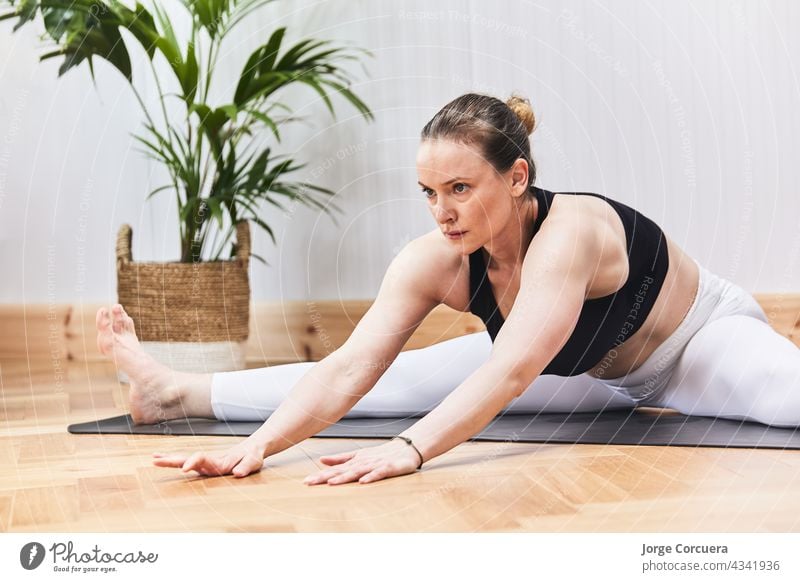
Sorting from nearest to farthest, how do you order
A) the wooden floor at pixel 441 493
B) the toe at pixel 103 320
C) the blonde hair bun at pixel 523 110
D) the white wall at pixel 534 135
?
1. the wooden floor at pixel 441 493
2. the blonde hair bun at pixel 523 110
3. the toe at pixel 103 320
4. the white wall at pixel 534 135

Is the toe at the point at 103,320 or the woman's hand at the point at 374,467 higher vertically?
the toe at the point at 103,320

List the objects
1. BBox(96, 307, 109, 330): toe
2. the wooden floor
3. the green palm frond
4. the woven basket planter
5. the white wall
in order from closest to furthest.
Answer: the wooden floor < BBox(96, 307, 109, 330): toe < the green palm frond < the woven basket planter < the white wall

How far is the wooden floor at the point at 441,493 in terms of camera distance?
2.56 ft

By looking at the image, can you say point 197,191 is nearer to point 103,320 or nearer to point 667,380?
point 103,320

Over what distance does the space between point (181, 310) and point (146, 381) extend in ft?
1.98

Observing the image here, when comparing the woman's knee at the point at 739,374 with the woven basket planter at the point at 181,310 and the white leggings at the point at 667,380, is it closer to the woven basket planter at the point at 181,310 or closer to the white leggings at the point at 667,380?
the white leggings at the point at 667,380

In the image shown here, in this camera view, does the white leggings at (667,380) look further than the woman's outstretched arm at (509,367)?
Yes

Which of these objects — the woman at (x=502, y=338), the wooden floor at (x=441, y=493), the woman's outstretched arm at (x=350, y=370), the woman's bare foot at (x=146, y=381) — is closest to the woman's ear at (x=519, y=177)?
the woman at (x=502, y=338)

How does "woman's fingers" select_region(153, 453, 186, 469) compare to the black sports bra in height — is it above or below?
below

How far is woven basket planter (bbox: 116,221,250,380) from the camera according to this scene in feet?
6.20

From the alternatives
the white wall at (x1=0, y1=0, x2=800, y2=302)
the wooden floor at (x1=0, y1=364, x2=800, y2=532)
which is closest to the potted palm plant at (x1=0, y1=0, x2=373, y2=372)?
the white wall at (x1=0, y1=0, x2=800, y2=302)

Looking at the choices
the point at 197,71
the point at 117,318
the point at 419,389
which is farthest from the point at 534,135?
the point at 117,318

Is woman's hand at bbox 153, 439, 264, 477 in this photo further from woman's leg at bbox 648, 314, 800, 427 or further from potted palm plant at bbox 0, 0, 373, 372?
potted palm plant at bbox 0, 0, 373, 372

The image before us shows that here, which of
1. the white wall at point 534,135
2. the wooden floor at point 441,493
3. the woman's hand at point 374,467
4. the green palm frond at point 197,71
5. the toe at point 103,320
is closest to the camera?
the wooden floor at point 441,493
